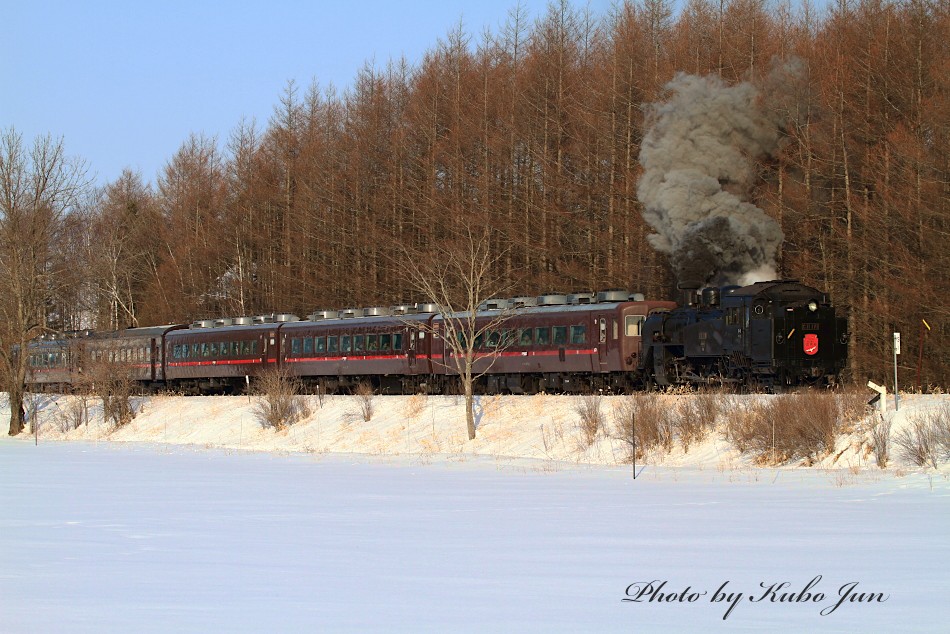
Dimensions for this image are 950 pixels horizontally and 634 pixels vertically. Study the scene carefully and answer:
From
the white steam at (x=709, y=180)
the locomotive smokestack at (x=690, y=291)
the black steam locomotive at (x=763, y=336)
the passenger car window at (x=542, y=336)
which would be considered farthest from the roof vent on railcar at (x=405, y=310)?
the black steam locomotive at (x=763, y=336)

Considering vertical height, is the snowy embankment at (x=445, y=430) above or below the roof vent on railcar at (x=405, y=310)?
below

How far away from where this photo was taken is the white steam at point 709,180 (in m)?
36.1

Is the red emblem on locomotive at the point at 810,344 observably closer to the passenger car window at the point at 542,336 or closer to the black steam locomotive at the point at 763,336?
the black steam locomotive at the point at 763,336

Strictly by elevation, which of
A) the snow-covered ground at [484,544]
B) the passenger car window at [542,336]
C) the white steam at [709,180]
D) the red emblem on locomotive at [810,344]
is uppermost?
the white steam at [709,180]

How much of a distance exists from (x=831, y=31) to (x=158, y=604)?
36106mm

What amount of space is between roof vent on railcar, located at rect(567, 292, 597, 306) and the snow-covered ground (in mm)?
8096

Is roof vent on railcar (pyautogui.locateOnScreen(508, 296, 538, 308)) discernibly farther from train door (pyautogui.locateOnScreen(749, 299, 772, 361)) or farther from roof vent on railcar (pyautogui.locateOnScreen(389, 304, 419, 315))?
train door (pyautogui.locateOnScreen(749, 299, 772, 361))

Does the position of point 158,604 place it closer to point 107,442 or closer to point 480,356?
point 480,356

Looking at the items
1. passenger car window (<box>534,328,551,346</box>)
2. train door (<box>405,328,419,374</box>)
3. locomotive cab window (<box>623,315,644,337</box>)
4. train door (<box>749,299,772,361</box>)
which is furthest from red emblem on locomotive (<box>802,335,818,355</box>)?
train door (<box>405,328,419,374</box>)

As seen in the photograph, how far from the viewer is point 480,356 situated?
3634cm

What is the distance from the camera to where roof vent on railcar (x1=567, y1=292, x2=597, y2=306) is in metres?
36.6

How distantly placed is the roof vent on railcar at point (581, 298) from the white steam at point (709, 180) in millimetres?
2804

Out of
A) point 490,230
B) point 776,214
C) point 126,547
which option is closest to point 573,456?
point 776,214

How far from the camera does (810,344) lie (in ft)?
96.5
